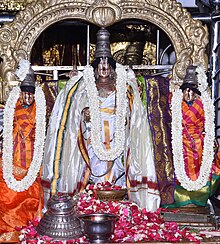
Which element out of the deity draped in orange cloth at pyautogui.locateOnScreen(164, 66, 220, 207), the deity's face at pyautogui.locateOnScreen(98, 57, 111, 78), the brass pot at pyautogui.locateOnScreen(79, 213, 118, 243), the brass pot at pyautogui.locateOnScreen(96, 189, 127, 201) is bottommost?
the brass pot at pyautogui.locateOnScreen(79, 213, 118, 243)

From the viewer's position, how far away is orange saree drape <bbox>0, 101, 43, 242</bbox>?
21.3ft

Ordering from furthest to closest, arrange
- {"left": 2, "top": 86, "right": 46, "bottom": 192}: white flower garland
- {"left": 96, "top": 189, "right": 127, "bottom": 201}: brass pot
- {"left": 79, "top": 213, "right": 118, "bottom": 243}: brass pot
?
1. {"left": 2, "top": 86, "right": 46, "bottom": 192}: white flower garland
2. {"left": 96, "top": 189, "right": 127, "bottom": 201}: brass pot
3. {"left": 79, "top": 213, "right": 118, "bottom": 243}: brass pot

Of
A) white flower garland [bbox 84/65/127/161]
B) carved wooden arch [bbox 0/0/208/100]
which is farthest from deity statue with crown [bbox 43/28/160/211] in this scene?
carved wooden arch [bbox 0/0/208/100]

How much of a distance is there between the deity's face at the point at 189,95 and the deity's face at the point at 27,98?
5.34 ft

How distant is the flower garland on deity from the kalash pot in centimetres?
109

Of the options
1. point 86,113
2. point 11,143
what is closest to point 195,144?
point 86,113

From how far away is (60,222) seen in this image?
5.35 meters

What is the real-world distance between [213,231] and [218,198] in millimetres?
2048

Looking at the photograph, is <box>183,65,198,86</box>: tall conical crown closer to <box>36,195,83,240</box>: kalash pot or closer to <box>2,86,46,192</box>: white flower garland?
<box>2,86,46,192</box>: white flower garland

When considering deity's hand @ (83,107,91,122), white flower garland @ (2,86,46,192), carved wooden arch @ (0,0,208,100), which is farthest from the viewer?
carved wooden arch @ (0,0,208,100)

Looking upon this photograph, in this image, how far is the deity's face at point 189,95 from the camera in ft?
21.9

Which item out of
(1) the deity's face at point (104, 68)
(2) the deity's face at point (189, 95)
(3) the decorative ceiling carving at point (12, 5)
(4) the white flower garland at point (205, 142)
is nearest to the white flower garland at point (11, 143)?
(1) the deity's face at point (104, 68)

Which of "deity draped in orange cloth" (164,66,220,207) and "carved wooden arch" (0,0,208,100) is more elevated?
"carved wooden arch" (0,0,208,100)

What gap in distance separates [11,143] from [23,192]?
1.74 ft
